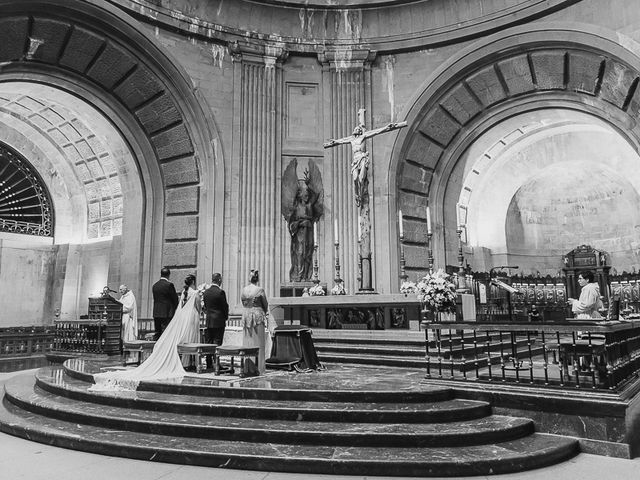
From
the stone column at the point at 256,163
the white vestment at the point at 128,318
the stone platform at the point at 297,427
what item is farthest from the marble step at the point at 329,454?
the stone column at the point at 256,163

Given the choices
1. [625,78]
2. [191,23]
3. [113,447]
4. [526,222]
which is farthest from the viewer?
[526,222]

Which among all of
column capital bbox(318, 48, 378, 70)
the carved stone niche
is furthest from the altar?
the carved stone niche

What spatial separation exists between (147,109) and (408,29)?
24.0ft

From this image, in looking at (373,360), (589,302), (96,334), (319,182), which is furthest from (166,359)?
(319,182)

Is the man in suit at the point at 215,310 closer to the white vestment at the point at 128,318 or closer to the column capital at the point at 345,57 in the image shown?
the white vestment at the point at 128,318

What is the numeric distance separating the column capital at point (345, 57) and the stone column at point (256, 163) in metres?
1.21

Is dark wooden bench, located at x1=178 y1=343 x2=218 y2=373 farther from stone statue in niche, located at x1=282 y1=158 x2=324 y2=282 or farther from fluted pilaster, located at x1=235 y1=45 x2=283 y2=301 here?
stone statue in niche, located at x1=282 y1=158 x2=324 y2=282

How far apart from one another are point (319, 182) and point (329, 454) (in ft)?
31.9

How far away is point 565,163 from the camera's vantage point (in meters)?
16.8

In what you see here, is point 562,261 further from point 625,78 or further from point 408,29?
point 408,29

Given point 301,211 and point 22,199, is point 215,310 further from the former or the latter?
point 22,199

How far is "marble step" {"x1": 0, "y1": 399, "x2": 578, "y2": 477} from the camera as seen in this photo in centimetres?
379

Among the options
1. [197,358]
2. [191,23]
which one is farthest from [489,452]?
[191,23]

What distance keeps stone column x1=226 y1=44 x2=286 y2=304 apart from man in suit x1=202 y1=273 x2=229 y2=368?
15.7 feet
